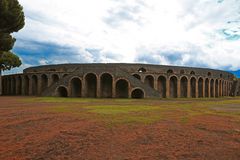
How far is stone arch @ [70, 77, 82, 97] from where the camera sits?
31.8 metres

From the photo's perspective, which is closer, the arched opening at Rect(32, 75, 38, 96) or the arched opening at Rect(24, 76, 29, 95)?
the arched opening at Rect(32, 75, 38, 96)

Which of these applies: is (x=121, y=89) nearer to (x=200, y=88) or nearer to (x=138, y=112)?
(x=200, y=88)

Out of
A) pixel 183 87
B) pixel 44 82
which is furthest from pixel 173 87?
pixel 44 82

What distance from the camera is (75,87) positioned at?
33312mm

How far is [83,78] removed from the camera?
3088 centimetres

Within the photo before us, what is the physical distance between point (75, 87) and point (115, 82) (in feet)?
24.2

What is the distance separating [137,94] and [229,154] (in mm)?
27884

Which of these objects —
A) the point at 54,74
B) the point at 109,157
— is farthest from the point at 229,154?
the point at 54,74

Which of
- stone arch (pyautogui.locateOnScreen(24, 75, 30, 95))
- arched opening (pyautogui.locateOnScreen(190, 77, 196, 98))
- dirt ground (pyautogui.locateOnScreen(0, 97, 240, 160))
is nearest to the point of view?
dirt ground (pyautogui.locateOnScreen(0, 97, 240, 160))

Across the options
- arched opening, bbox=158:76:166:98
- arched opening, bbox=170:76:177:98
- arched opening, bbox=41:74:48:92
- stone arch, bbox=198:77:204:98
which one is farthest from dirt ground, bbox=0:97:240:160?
stone arch, bbox=198:77:204:98

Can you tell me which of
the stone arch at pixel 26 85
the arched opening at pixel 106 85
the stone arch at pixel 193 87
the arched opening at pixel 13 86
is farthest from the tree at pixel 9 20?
the stone arch at pixel 193 87

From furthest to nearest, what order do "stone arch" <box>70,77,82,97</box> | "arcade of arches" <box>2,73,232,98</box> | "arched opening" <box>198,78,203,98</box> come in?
"arched opening" <box>198,78,203,98</box>
"stone arch" <box>70,77,82,97</box>
"arcade of arches" <box>2,73,232,98</box>

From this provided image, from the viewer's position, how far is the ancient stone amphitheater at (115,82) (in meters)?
30.6

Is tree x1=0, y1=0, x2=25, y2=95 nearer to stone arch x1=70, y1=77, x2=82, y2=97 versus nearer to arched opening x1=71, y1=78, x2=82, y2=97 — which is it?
stone arch x1=70, y1=77, x2=82, y2=97
